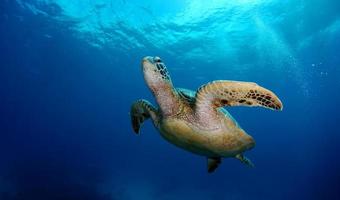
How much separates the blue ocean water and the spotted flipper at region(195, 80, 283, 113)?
45.4 ft

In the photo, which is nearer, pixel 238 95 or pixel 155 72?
pixel 238 95

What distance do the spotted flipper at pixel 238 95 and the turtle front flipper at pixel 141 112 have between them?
1.28m

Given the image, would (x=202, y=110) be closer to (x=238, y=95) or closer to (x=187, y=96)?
(x=187, y=96)

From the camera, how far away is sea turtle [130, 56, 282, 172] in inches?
155

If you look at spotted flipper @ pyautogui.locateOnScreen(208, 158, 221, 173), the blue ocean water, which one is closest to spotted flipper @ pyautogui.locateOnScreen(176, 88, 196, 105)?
spotted flipper @ pyautogui.locateOnScreen(208, 158, 221, 173)

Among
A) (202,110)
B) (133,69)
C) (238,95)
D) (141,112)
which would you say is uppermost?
(133,69)

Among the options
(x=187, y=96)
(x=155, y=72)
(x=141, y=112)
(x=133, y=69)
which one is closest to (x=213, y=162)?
(x=141, y=112)

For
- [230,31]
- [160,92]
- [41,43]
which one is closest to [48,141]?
[41,43]

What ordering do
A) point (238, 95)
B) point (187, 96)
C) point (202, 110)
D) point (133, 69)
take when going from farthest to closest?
point (133, 69) < point (187, 96) < point (202, 110) < point (238, 95)

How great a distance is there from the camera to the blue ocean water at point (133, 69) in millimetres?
18703

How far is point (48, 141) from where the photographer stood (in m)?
54.9

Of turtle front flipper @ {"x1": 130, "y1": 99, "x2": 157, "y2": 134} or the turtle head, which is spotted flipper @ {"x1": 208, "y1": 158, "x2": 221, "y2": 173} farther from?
the turtle head

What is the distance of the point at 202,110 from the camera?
452 cm

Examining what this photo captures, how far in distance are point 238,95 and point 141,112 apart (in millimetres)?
2281
